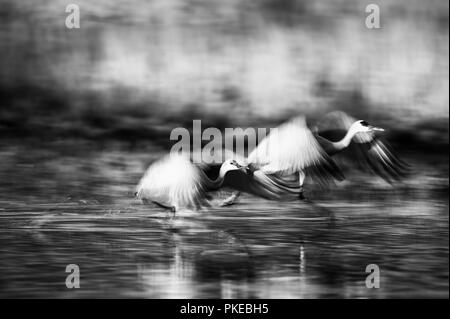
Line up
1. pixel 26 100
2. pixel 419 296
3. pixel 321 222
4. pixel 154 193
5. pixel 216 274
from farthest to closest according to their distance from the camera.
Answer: pixel 26 100 → pixel 321 222 → pixel 154 193 → pixel 216 274 → pixel 419 296

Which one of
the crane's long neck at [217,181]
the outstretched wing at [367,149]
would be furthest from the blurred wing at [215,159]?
the outstretched wing at [367,149]

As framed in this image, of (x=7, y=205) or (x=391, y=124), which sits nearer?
(x=7, y=205)

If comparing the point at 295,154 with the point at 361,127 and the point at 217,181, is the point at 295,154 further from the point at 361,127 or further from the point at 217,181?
the point at 361,127

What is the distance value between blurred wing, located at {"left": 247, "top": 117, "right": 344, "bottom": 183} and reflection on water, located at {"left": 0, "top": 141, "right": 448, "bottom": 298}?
2.09 ft

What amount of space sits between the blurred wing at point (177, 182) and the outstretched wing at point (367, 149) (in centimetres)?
193

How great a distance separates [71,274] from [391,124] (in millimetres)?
9840

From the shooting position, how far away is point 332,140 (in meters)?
11.2

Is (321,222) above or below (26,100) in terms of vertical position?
below

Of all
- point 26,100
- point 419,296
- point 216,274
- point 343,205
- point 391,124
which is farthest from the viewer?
point 26,100

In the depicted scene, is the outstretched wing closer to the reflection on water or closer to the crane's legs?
the reflection on water

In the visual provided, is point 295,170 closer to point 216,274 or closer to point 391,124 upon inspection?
point 216,274

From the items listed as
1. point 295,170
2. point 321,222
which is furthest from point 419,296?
point 321,222

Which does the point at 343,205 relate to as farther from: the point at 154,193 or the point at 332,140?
the point at 154,193

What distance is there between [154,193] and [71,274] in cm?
227
